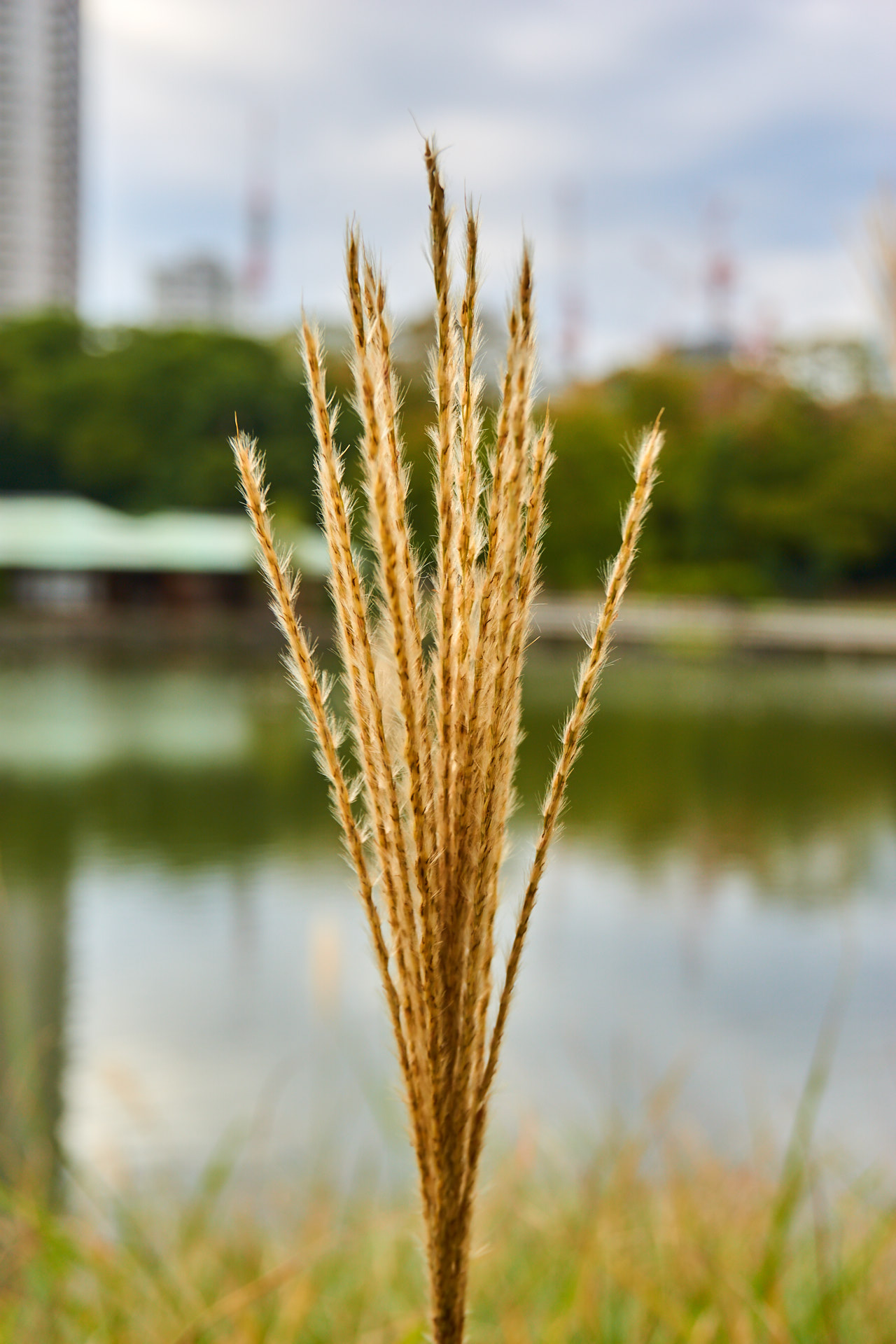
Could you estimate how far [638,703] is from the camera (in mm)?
18078

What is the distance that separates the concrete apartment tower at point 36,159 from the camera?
241 feet

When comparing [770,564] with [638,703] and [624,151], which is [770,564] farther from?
[624,151]

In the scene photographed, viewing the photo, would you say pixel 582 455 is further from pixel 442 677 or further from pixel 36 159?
pixel 36 159

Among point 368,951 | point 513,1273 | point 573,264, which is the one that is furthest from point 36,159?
point 368,951

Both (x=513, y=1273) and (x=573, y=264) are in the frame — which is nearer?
(x=513, y=1273)

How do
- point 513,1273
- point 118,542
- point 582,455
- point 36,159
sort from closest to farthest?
point 513,1273, point 118,542, point 582,455, point 36,159

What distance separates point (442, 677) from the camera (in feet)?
2.02

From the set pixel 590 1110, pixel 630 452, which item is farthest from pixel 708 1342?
pixel 590 1110

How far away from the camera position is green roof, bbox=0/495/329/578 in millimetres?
26234

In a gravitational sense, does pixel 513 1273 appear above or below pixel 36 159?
below

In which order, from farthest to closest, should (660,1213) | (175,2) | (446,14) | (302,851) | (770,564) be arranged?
1. (770,564)
2. (446,14)
3. (302,851)
4. (175,2)
5. (660,1213)

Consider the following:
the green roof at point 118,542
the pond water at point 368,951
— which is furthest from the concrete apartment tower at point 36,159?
the pond water at point 368,951

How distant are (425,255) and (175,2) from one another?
3.30 metres

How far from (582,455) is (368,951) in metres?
30.7
